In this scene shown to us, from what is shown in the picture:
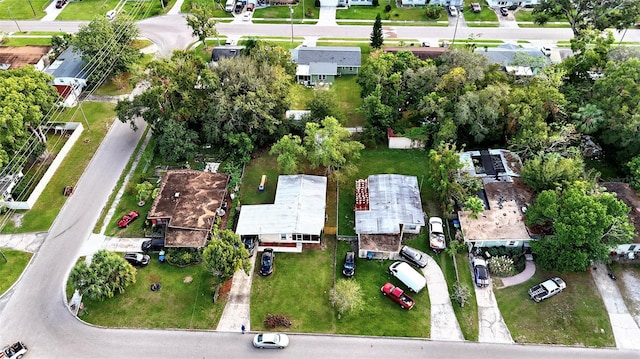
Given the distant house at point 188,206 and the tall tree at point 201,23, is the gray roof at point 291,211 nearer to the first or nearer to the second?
the distant house at point 188,206

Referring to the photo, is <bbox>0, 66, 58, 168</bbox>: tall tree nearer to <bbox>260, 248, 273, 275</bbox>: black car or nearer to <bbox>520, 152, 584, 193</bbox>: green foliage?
<bbox>260, 248, 273, 275</bbox>: black car

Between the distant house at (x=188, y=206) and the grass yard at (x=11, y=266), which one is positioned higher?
the distant house at (x=188, y=206)

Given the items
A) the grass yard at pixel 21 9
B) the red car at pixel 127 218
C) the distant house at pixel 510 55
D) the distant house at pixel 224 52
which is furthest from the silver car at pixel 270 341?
the grass yard at pixel 21 9

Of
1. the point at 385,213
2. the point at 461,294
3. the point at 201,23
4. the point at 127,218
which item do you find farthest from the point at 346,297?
the point at 201,23

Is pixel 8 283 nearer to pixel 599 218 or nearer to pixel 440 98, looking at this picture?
pixel 440 98

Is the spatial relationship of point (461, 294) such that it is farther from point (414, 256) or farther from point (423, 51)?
point (423, 51)

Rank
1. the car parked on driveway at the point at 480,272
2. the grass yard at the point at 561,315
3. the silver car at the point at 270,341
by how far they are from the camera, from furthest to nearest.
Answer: the car parked on driveway at the point at 480,272 < the grass yard at the point at 561,315 < the silver car at the point at 270,341
